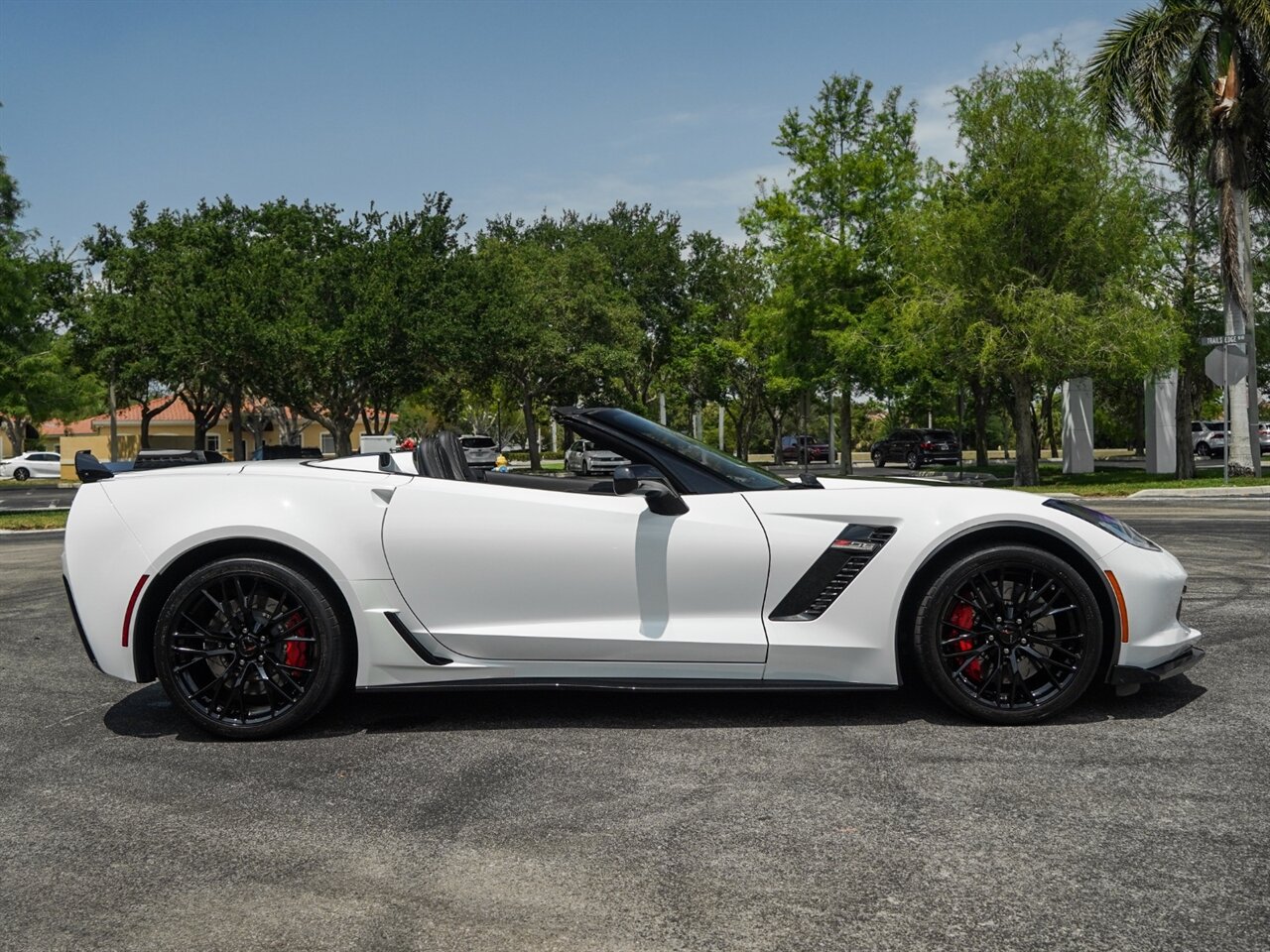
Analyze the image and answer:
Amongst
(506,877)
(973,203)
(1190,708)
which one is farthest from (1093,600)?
(973,203)

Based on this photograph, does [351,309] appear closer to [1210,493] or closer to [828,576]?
[1210,493]

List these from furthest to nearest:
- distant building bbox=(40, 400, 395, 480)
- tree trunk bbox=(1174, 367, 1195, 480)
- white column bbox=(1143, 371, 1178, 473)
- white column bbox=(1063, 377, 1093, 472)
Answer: distant building bbox=(40, 400, 395, 480) → white column bbox=(1063, 377, 1093, 472) → white column bbox=(1143, 371, 1178, 473) → tree trunk bbox=(1174, 367, 1195, 480)

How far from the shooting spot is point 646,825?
3439 mm

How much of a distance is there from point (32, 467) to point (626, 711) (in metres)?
57.7

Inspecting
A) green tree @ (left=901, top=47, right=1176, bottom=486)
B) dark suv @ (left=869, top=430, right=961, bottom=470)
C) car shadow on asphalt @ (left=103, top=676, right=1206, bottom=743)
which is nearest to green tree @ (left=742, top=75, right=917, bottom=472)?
green tree @ (left=901, top=47, right=1176, bottom=486)

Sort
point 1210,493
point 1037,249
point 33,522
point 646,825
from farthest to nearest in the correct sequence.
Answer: point 1037,249 < point 1210,493 < point 33,522 < point 646,825

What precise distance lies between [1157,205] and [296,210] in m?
30.2

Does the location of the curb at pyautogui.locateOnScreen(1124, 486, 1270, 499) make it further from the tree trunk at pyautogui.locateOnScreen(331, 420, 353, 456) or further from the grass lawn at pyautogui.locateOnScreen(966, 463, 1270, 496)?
the tree trunk at pyautogui.locateOnScreen(331, 420, 353, 456)

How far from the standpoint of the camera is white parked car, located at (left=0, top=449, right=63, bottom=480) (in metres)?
54.2

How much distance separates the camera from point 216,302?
3569cm

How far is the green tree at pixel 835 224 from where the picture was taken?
106 feet

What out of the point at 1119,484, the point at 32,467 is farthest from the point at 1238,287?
the point at 32,467

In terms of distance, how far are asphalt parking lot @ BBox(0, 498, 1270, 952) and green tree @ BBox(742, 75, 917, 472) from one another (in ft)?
90.7

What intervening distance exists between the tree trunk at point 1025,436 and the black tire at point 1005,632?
24399 millimetres
